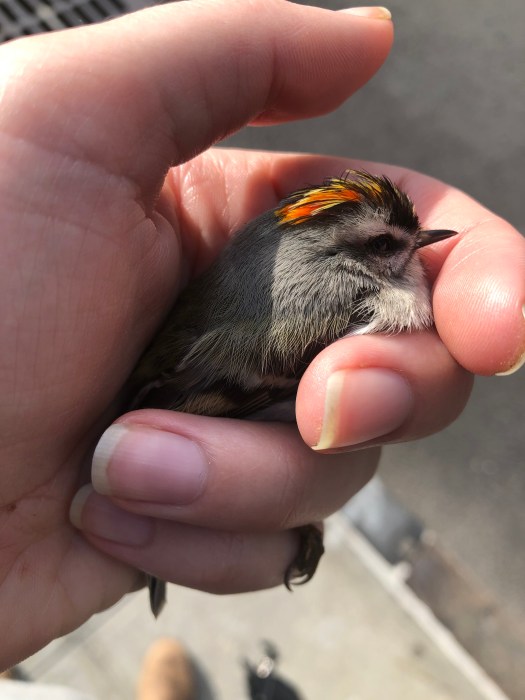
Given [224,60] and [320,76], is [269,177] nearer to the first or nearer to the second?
[320,76]

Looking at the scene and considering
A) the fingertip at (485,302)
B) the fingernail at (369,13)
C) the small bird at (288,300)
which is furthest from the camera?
the fingernail at (369,13)

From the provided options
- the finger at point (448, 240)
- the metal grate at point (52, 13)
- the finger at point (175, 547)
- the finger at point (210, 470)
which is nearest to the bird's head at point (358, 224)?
the finger at point (448, 240)

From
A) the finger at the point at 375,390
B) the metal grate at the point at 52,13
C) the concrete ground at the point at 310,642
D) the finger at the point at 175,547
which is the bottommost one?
the concrete ground at the point at 310,642

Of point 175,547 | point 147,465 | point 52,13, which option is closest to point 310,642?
point 175,547

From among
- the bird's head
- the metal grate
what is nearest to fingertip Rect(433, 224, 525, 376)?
the bird's head

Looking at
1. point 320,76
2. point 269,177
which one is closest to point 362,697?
point 269,177

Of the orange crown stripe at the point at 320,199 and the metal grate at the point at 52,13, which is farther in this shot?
the metal grate at the point at 52,13

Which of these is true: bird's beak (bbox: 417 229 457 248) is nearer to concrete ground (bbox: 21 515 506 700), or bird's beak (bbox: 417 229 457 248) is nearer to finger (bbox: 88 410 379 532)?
finger (bbox: 88 410 379 532)

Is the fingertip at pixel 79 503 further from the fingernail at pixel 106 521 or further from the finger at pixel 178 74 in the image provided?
the finger at pixel 178 74
